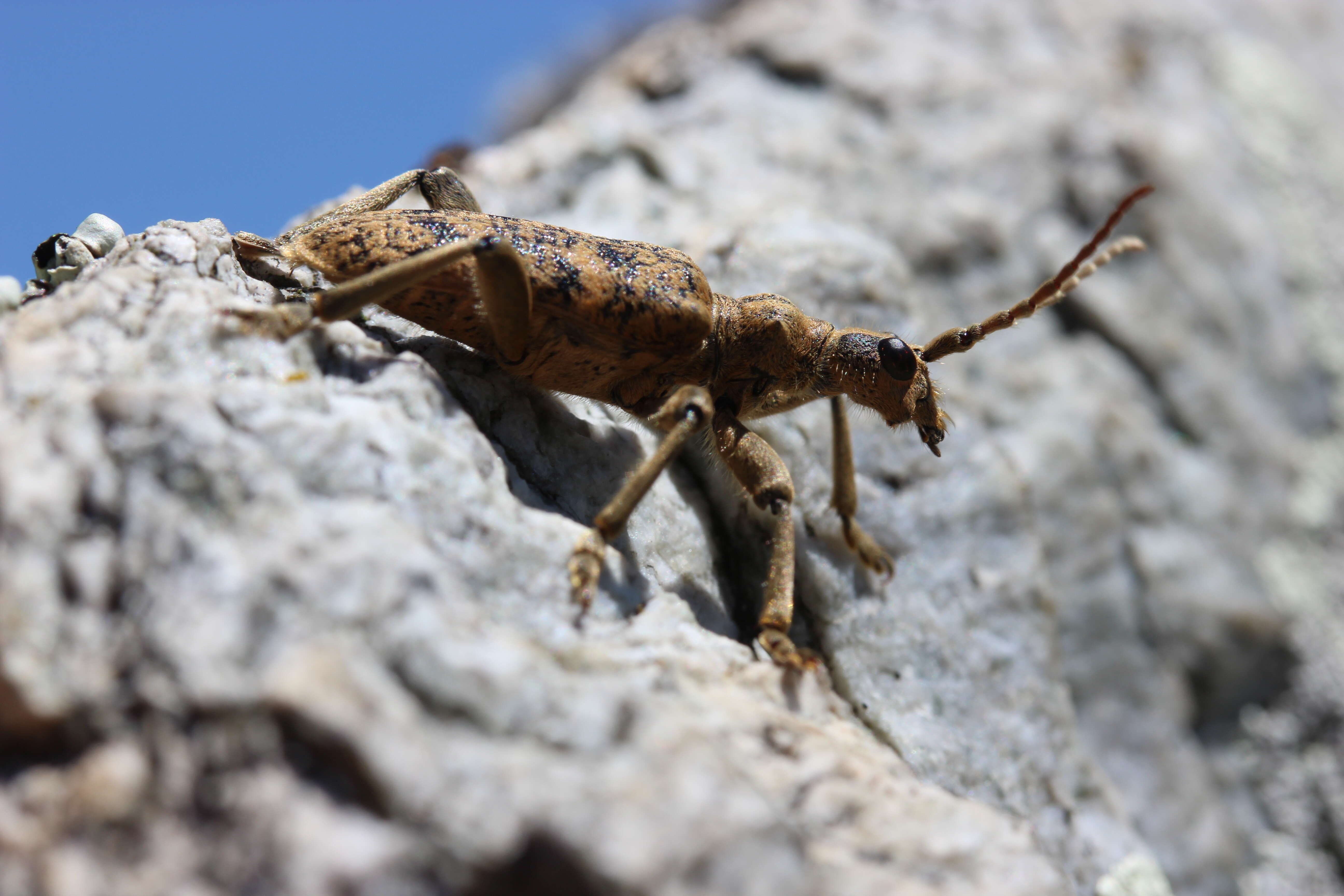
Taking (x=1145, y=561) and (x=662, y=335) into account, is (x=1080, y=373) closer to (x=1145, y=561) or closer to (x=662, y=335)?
(x=1145, y=561)

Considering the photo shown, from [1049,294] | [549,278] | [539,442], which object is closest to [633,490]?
[539,442]

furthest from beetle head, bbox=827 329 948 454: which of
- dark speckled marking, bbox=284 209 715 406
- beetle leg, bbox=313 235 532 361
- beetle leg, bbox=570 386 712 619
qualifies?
beetle leg, bbox=313 235 532 361

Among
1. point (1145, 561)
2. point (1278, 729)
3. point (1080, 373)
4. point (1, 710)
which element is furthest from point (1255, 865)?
point (1, 710)

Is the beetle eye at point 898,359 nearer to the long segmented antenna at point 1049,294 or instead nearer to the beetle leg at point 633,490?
the long segmented antenna at point 1049,294

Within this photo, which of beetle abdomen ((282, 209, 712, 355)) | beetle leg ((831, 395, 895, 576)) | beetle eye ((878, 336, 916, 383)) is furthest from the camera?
beetle leg ((831, 395, 895, 576))

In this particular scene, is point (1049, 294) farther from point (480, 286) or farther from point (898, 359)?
point (480, 286)

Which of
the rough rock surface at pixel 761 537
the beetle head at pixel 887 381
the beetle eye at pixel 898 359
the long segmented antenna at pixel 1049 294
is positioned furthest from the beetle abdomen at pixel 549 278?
the long segmented antenna at pixel 1049 294

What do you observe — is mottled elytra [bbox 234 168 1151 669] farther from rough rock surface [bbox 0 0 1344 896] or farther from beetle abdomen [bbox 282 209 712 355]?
rough rock surface [bbox 0 0 1344 896]
